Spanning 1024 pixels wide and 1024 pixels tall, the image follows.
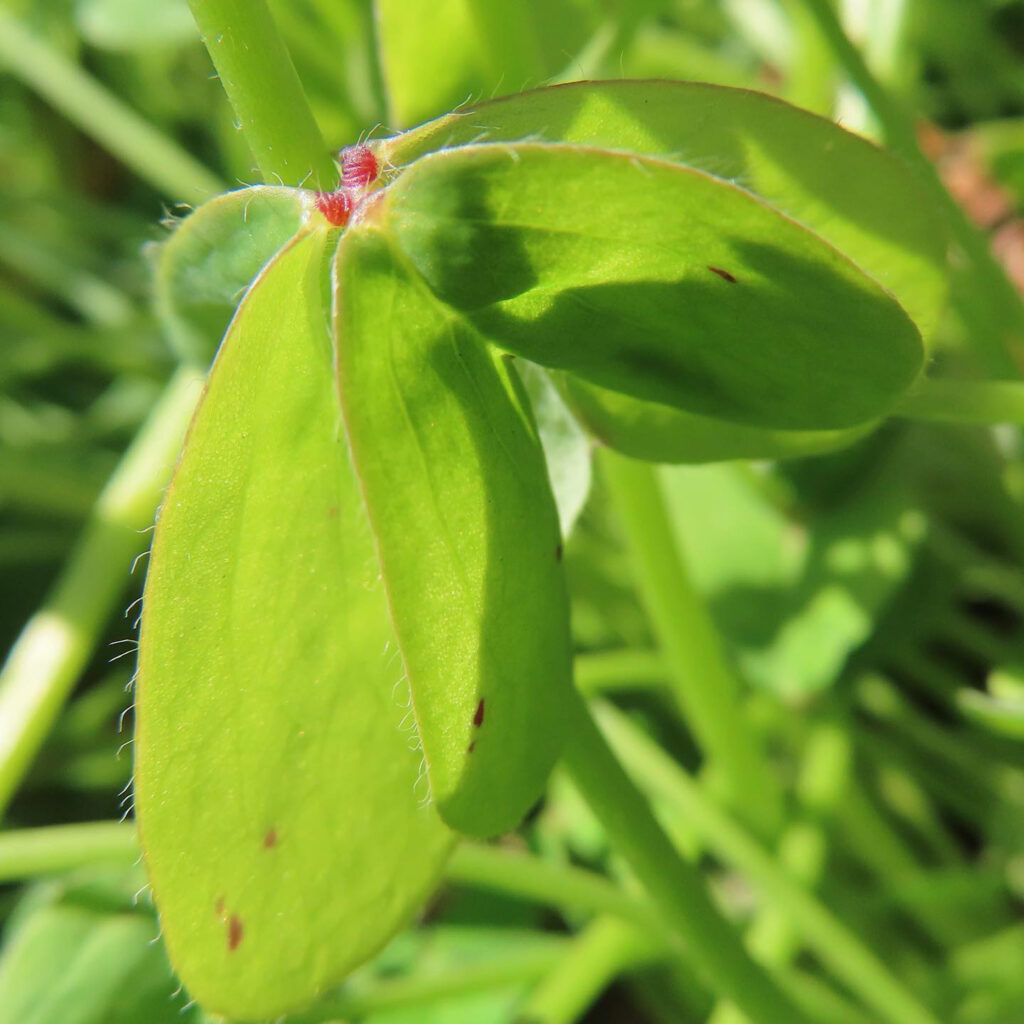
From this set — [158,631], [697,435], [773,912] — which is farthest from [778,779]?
[158,631]

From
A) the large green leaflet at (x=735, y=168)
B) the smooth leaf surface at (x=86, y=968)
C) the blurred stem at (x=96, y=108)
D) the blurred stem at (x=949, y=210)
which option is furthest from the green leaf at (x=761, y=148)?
the blurred stem at (x=96, y=108)

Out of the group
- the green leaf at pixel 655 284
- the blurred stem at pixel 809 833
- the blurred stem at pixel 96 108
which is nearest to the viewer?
the green leaf at pixel 655 284

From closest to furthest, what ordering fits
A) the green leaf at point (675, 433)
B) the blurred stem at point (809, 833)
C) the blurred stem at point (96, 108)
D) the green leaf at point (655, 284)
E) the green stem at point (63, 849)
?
the green leaf at point (655, 284) → the green leaf at point (675, 433) → the green stem at point (63, 849) → the blurred stem at point (809, 833) → the blurred stem at point (96, 108)

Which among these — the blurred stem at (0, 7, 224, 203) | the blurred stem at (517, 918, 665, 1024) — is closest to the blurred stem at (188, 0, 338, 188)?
the blurred stem at (517, 918, 665, 1024)

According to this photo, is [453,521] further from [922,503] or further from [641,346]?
[922,503]

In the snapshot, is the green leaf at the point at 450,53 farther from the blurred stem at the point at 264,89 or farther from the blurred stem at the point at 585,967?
the blurred stem at the point at 585,967
